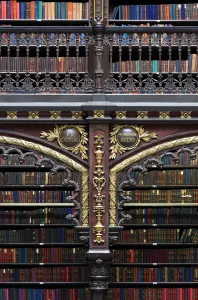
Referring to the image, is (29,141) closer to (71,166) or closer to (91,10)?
(71,166)

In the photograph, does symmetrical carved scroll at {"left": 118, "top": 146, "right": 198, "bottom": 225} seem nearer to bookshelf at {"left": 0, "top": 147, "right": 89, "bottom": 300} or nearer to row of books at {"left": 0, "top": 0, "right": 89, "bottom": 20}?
bookshelf at {"left": 0, "top": 147, "right": 89, "bottom": 300}

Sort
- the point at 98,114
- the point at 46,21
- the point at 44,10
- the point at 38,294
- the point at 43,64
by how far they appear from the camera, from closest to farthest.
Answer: the point at 98,114 → the point at 43,64 → the point at 46,21 → the point at 44,10 → the point at 38,294

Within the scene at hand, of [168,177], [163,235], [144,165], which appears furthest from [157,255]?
[144,165]

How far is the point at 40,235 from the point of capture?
9781 mm

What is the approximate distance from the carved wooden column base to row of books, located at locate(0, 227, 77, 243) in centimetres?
144

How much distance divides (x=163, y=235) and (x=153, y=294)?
61 centimetres

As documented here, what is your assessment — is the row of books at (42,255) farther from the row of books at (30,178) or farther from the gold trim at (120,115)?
the gold trim at (120,115)

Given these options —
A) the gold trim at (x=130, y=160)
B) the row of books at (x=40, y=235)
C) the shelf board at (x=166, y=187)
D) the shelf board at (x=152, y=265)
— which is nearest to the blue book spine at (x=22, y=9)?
the gold trim at (x=130, y=160)

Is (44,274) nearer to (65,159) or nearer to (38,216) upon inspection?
(38,216)

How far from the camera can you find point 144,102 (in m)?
8.41

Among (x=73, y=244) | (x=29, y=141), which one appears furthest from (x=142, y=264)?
(x=29, y=141)

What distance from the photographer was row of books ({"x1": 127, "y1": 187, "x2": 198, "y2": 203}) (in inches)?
384

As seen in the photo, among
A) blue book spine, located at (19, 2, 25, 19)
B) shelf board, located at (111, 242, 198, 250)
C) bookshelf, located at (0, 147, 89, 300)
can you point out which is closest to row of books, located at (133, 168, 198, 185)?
shelf board, located at (111, 242, 198, 250)

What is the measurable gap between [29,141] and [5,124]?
262mm
